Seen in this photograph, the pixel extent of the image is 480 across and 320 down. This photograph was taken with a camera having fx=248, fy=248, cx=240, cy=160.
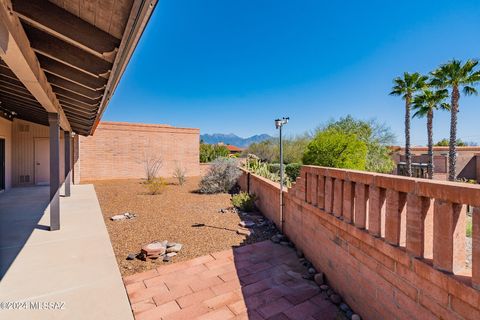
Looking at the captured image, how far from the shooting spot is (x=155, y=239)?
5.36 meters

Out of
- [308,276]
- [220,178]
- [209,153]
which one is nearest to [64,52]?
[308,276]

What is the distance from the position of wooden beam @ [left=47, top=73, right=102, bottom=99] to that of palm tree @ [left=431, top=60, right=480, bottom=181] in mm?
20575

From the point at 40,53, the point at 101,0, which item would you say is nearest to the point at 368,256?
the point at 101,0

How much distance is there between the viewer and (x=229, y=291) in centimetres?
344

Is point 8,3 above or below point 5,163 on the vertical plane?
above

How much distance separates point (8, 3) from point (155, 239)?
4483mm

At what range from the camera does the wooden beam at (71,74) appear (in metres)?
3.62

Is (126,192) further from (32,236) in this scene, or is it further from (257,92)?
(257,92)

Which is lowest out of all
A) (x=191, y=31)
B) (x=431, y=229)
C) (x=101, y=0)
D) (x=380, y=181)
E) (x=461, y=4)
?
(x=431, y=229)

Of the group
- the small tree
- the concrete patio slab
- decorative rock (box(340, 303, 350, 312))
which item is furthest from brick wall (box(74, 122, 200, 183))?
decorative rock (box(340, 303, 350, 312))

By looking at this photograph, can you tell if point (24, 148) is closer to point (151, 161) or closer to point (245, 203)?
point (151, 161)

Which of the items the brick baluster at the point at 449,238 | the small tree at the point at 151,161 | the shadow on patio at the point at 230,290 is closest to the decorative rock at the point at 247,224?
the shadow on patio at the point at 230,290

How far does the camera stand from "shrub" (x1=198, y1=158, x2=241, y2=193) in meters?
11.4

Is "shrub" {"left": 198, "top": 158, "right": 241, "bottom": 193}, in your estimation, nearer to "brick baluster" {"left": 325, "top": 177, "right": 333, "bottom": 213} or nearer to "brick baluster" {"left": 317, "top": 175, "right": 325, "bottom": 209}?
"brick baluster" {"left": 317, "top": 175, "right": 325, "bottom": 209}
